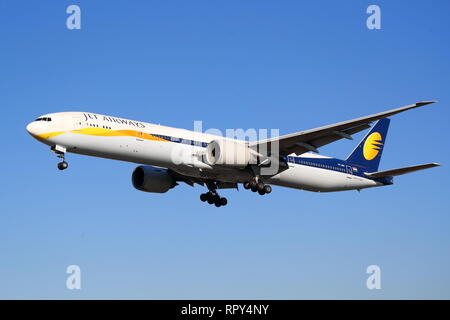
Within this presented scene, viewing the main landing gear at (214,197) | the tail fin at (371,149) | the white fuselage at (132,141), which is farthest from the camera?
the tail fin at (371,149)

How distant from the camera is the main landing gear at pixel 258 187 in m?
42.4

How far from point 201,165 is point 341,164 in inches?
475

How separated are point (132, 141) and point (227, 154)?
18.8 ft

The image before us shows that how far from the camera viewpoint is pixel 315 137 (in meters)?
40.7

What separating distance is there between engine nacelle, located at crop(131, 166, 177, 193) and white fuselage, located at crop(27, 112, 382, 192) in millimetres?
5021

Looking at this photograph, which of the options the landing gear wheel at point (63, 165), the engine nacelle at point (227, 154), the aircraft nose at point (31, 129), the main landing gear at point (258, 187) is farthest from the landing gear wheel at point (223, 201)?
the aircraft nose at point (31, 129)

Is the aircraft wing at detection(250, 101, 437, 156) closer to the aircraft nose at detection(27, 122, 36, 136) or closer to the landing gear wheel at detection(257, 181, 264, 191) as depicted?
the landing gear wheel at detection(257, 181, 264, 191)

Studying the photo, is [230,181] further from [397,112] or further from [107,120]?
[397,112]

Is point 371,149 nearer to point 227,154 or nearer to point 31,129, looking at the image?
point 227,154

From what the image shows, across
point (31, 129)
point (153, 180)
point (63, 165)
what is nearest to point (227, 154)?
point (153, 180)

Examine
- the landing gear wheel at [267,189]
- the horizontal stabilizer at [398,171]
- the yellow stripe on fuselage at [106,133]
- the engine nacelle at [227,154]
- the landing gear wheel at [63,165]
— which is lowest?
the landing gear wheel at [267,189]

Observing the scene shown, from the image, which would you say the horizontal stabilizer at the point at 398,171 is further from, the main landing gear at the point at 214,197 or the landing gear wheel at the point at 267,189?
the main landing gear at the point at 214,197

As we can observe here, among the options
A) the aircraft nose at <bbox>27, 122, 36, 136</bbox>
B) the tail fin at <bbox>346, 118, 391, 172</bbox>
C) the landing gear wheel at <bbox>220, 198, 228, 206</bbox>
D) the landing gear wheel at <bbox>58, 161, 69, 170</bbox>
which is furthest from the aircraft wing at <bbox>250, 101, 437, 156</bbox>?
the aircraft nose at <bbox>27, 122, 36, 136</bbox>

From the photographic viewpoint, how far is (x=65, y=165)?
125 feet
